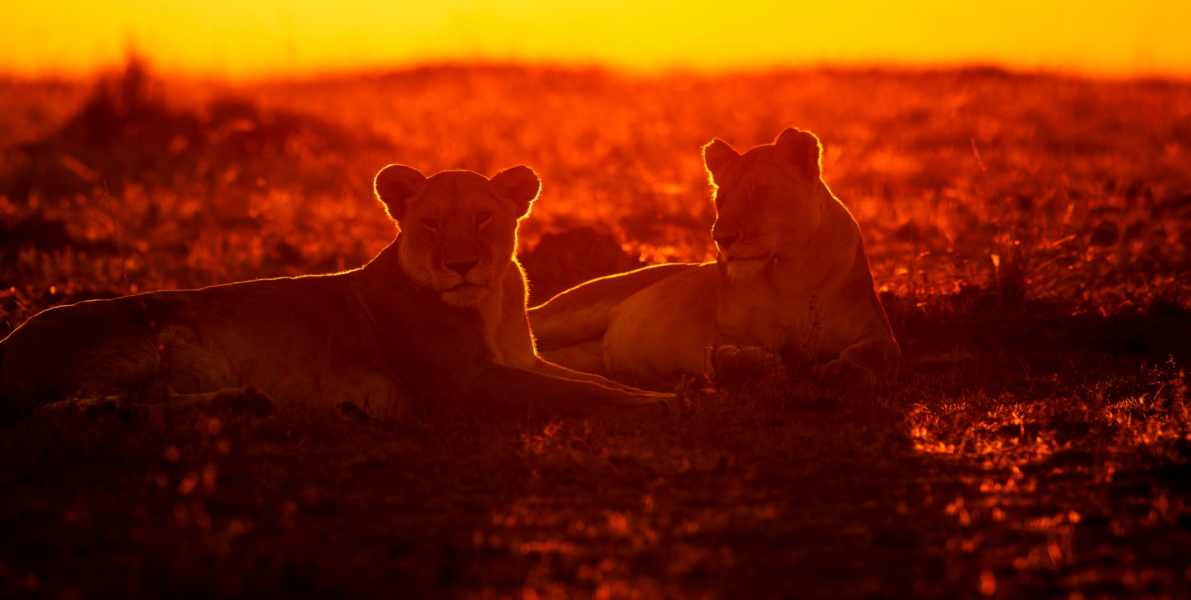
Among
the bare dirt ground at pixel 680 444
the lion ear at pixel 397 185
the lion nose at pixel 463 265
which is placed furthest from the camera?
the lion ear at pixel 397 185

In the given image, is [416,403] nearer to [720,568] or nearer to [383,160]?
[720,568]

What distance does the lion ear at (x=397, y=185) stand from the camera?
729cm

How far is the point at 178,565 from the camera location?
14.8 feet

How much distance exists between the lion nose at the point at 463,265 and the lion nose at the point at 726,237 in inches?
50.3

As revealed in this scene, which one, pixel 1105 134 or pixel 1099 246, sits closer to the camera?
pixel 1099 246

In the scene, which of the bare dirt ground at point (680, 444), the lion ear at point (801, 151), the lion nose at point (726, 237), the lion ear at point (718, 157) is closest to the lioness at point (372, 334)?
the bare dirt ground at point (680, 444)

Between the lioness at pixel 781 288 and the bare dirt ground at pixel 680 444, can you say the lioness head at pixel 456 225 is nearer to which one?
the bare dirt ground at pixel 680 444

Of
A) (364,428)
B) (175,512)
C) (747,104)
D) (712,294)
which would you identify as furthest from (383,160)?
(175,512)

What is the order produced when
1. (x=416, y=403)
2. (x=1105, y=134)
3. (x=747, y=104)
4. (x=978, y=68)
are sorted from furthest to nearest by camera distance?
1. (x=978, y=68)
2. (x=747, y=104)
3. (x=1105, y=134)
4. (x=416, y=403)

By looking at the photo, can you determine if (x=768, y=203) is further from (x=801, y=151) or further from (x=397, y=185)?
(x=397, y=185)

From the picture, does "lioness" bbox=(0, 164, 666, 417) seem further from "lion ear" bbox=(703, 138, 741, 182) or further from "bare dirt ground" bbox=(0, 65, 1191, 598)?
"lion ear" bbox=(703, 138, 741, 182)

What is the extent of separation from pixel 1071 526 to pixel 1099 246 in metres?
7.14

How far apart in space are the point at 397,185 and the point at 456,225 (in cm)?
45

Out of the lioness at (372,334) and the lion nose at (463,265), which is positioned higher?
the lion nose at (463,265)
